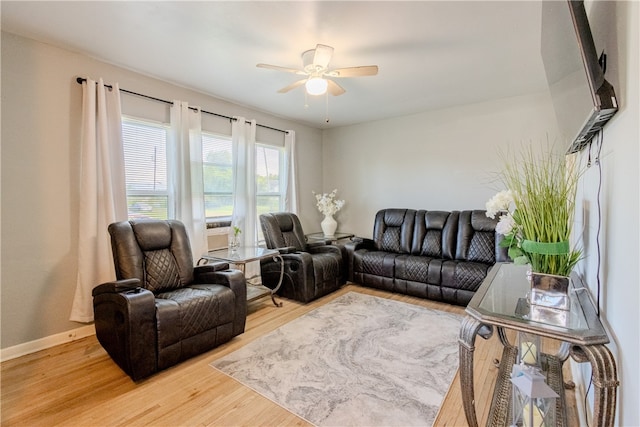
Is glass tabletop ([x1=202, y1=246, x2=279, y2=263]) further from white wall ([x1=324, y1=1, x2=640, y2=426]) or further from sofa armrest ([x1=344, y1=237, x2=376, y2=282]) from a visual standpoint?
white wall ([x1=324, y1=1, x2=640, y2=426])

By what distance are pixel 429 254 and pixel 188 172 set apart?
3382 mm

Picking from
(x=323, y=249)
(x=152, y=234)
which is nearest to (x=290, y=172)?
(x=323, y=249)

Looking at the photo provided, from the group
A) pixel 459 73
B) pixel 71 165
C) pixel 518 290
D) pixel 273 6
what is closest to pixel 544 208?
pixel 518 290

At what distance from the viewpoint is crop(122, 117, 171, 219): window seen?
10.1 feet

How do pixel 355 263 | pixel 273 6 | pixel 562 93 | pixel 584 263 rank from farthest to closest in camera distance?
1. pixel 355 263
2. pixel 273 6
3. pixel 584 263
4. pixel 562 93

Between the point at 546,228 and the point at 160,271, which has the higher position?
the point at 546,228

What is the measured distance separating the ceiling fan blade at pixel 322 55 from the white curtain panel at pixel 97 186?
6.67ft

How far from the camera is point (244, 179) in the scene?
413 cm

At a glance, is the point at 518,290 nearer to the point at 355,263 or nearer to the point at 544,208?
the point at 544,208

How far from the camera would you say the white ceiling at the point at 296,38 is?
2.02 meters

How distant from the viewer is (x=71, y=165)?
106 inches

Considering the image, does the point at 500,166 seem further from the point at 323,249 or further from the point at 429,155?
the point at 323,249

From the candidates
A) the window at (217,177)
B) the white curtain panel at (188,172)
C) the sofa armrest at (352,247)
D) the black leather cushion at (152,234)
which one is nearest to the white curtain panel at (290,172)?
the window at (217,177)

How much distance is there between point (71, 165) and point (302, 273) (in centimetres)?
257
